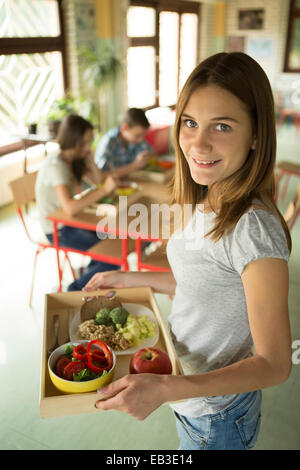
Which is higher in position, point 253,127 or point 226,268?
point 253,127

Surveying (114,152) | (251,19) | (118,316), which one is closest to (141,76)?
(251,19)

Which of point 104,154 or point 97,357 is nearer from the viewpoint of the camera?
point 97,357

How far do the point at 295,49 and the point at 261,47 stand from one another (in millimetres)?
778

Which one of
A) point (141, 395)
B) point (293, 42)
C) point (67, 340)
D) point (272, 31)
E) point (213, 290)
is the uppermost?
point (272, 31)

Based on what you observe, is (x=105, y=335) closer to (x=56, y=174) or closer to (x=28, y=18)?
(x=56, y=174)

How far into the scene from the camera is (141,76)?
24.1 ft

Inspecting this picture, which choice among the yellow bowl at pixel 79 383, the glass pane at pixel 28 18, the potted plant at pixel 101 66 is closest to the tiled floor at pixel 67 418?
the yellow bowl at pixel 79 383

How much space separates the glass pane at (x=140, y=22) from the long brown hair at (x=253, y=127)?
20.3 ft

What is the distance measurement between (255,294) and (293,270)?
2.81 m

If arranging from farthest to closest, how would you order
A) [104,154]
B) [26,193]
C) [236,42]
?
1. [236,42]
2. [104,154]
3. [26,193]

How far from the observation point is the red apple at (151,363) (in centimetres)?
98

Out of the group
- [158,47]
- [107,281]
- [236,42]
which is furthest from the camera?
[236,42]
